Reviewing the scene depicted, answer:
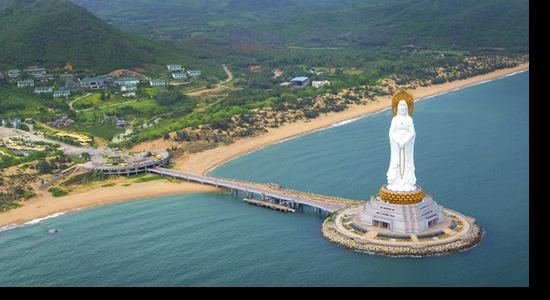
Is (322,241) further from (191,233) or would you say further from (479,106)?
(479,106)

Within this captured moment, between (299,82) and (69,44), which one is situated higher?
(69,44)

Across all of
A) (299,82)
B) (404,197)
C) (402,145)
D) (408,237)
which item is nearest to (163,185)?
(402,145)

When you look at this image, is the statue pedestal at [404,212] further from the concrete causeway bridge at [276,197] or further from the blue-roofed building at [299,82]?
the blue-roofed building at [299,82]

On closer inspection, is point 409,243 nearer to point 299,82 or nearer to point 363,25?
point 299,82

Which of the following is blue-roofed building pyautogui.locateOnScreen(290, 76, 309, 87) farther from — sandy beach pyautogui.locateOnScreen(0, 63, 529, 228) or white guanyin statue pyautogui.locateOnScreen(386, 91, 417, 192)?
white guanyin statue pyautogui.locateOnScreen(386, 91, 417, 192)

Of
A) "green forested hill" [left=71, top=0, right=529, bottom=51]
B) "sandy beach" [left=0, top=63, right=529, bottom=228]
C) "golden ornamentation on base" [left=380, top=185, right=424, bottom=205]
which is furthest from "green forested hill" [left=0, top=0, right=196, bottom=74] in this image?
"golden ornamentation on base" [left=380, top=185, right=424, bottom=205]

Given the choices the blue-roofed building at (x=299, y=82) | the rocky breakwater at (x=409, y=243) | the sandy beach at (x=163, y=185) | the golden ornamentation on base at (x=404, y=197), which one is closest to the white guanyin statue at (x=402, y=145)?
the golden ornamentation on base at (x=404, y=197)
